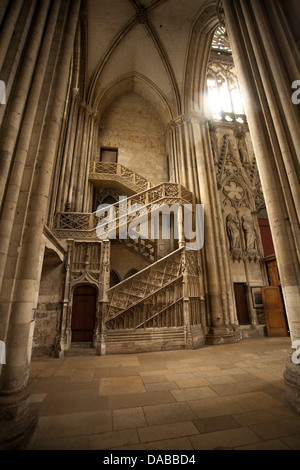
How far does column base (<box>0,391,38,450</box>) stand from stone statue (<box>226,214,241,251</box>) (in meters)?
9.85

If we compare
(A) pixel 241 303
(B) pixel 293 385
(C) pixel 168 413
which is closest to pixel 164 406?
(C) pixel 168 413

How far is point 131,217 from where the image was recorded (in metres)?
8.47

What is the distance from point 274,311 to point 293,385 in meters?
7.50

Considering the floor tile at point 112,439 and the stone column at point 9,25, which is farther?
the stone column at point 9,25

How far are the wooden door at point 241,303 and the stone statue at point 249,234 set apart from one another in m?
1.99

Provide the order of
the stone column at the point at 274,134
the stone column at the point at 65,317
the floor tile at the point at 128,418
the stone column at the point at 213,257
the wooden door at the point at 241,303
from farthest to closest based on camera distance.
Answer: the wooden door at the point at 241,303, the stone column at the point at 213,257, the stone column at the point at 65,317, the stone column at the point at 274,134, the floor tile at the point at 128,418

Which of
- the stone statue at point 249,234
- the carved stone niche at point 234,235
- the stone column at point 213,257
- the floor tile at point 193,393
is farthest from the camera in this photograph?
the stone statue at point 249,234

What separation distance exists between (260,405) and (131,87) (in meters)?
17.4

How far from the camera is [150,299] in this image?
719cm

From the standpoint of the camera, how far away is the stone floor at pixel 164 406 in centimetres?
A: 223

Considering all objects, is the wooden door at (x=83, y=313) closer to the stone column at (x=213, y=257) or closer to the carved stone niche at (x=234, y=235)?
the stone column at (x=213, y=257)

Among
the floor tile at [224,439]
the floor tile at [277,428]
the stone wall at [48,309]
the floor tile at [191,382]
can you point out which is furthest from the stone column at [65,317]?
the floor tile at [277,428]
